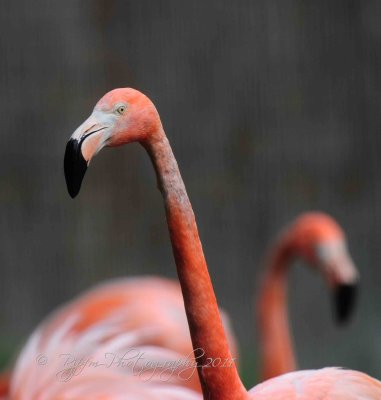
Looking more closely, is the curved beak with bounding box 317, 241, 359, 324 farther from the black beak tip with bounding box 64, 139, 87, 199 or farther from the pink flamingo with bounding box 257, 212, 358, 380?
the black beak tip with bounding box 64, 139, 87, 199

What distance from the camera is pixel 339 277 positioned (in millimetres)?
3326

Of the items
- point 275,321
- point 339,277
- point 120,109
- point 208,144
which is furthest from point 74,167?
point 208,144

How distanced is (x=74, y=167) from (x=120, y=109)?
0.48ft

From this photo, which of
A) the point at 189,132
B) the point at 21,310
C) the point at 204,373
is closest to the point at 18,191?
the point at 21,310

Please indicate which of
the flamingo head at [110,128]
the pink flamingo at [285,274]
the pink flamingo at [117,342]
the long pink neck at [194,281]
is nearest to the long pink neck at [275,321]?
the pink flamingo at [285,274]

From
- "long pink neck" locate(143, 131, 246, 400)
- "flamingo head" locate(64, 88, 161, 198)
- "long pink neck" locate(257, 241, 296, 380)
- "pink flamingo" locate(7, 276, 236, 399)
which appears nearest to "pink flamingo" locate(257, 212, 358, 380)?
"long pink neck" locate(257, 241, 296, 380)

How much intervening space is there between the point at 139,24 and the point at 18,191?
1.13 meters

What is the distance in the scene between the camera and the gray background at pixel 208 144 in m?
5.09

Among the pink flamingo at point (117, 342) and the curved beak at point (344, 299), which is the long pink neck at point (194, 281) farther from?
the curved beak at point (344, 299)

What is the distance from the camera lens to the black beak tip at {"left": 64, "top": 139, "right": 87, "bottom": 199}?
1.59 meters

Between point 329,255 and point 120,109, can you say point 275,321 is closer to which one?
point 329,255

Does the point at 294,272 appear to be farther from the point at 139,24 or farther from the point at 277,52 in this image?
the point at 139,24

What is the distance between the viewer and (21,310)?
538 centimetres

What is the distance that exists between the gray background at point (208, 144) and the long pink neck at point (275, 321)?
1.57 m
